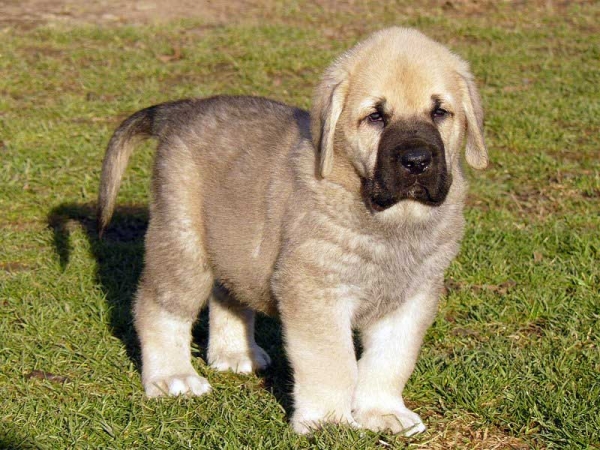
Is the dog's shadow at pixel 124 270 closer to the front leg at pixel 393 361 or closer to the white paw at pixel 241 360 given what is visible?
the white paw at pixel 241 360

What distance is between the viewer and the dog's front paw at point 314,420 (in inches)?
154

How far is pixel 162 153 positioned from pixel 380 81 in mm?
1251

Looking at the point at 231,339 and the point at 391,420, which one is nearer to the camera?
the point at 391,420

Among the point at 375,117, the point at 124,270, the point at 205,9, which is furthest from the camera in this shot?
the point at 205,9

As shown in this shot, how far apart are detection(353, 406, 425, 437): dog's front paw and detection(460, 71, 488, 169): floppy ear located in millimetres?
1147

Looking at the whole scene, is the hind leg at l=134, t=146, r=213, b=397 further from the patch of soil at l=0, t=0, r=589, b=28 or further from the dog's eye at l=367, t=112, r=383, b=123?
the patch of soil at l=0, t=0, r=589, b=28

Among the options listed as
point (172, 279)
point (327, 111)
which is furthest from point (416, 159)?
point (172, 279)

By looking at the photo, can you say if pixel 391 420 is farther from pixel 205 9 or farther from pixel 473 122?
pixel 205 9

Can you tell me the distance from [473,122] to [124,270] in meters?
2.51

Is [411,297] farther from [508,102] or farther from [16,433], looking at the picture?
[508,102]

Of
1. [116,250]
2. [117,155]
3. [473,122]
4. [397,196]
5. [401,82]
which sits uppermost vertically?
[401,82]

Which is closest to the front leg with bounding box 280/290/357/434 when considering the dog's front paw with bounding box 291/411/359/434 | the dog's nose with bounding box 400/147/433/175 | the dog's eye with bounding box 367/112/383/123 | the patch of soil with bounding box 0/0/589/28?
the dog's front paw with bounding box 291/411/359/434

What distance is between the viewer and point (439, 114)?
4.00m

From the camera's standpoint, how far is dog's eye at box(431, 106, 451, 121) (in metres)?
3.97
